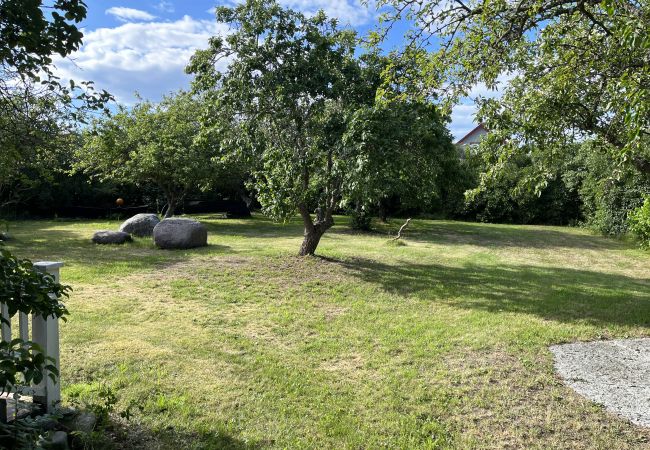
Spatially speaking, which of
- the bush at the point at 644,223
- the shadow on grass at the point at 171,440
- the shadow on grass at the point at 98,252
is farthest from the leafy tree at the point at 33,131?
the bush at the point at 644,223

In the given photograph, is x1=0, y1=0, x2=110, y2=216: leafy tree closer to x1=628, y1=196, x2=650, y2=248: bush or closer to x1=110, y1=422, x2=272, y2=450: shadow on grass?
x1=110, y1=422, x2=272, y2=450: shadow on grass

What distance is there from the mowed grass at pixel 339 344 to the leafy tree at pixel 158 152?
16.2ft

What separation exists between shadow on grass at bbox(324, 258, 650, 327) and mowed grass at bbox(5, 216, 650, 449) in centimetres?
5

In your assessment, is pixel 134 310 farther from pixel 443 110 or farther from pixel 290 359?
pixel 443 110

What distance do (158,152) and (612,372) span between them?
14019 millimetres

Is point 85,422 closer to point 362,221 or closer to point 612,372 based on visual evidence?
point 612,372

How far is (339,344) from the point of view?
17.3 feet

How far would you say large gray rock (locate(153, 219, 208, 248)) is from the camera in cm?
1136

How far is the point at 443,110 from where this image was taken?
4754 mm

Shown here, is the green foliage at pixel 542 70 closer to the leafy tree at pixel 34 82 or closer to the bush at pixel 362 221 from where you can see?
the leafy tree at pixel 34 82

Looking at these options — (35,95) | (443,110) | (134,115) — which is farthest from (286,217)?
(134,115)

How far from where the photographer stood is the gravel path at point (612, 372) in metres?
3.88

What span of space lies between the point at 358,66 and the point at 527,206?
1676cm

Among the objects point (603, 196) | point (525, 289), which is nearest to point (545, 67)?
point (525, 289)
